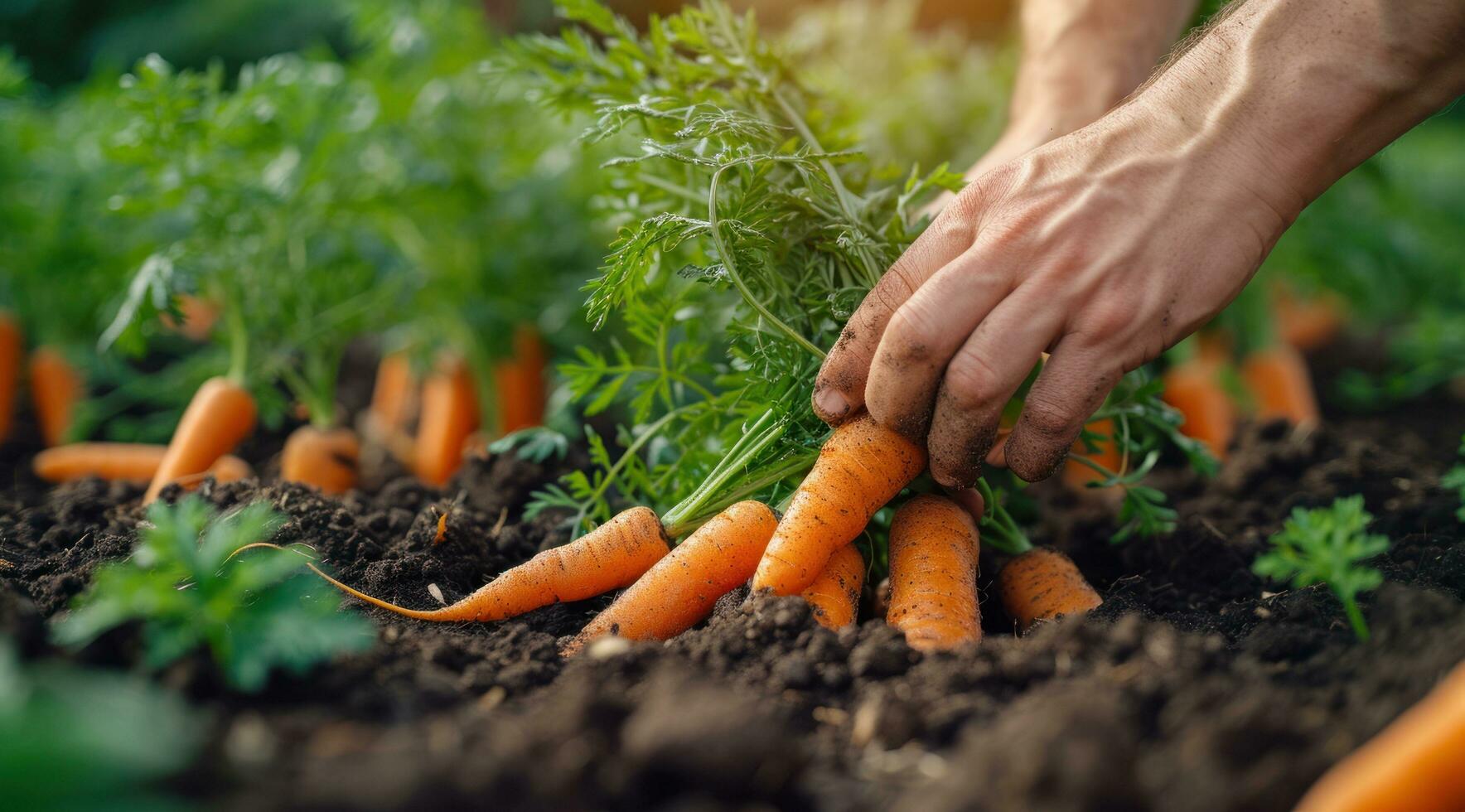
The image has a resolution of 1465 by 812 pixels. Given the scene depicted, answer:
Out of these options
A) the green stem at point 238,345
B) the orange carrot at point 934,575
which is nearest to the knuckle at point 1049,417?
the orange carrot at point 934,575

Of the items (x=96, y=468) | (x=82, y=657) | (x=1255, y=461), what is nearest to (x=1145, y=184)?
(x=1255, y=461)

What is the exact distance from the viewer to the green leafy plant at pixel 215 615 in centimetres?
132

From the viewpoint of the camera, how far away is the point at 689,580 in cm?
204

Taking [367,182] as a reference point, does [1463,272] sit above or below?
below

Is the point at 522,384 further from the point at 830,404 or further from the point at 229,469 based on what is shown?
the point at 830,404

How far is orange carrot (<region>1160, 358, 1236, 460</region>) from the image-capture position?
3.80 m

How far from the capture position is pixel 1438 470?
2986 millimetres

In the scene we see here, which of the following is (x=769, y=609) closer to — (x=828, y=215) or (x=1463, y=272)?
(x=828, y=215)

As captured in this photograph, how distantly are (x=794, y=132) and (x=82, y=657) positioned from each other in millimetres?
2007

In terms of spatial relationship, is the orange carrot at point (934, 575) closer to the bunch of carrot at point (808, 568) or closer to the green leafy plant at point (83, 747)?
the bunch of carrot at point (808, 568)

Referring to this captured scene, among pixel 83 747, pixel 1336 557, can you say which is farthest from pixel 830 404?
pixel 83 747

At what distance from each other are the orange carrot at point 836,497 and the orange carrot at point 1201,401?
2.23 metres

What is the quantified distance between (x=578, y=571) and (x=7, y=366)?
139 inches

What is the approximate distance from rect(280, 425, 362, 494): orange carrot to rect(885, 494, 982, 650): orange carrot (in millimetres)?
2105
